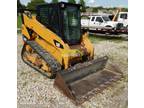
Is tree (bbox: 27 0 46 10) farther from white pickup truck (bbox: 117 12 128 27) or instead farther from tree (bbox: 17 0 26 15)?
white pickup truck (bbox: 117 12 128 27)

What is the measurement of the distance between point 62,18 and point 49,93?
36.5 inches

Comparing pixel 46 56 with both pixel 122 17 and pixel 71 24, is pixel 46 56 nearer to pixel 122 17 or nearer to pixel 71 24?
pixel 71 24

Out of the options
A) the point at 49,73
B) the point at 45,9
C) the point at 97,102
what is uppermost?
the point at 45,9

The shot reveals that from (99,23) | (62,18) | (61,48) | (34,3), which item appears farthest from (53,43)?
(99,23)

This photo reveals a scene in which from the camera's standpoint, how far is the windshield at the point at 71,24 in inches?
185

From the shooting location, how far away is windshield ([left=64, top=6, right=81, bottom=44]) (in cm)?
470

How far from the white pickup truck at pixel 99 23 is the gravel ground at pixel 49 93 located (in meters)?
0.28

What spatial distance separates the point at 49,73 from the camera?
4645 millimetres

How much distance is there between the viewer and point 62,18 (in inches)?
184

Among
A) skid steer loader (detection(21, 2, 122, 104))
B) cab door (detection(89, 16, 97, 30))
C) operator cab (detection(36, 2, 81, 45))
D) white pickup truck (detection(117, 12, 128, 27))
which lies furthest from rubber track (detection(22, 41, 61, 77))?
white pickup truck (detection(117, 12, 128, 27))

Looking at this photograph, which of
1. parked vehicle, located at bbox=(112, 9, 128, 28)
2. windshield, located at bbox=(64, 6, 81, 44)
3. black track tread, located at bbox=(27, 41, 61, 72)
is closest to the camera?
black track tread, located at bbox=(27, 41, 61, 72)
